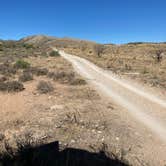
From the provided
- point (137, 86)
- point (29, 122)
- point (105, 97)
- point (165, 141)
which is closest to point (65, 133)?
point (29, 122)

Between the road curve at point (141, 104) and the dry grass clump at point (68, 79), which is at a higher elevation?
the dry grass clump at point (68, 79)

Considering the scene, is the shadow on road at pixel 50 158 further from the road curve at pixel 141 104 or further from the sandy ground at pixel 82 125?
the road curve at pixel 141 104

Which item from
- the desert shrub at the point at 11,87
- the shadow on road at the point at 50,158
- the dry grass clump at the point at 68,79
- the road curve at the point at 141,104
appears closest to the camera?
the shadow on road at the point at 50,158

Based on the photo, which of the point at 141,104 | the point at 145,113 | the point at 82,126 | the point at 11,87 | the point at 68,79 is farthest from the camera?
the point at 68,79

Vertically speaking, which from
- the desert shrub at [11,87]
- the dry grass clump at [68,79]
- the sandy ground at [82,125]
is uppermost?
the dry grass clump at [68,79]

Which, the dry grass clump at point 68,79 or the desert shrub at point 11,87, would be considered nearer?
the desert shrub at point 11,87

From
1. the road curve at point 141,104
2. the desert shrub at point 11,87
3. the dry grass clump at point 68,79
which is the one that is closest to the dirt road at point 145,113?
the road curve at point 141,104

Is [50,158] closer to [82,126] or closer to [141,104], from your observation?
[82,126]

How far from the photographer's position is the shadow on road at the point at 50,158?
13.7 feet

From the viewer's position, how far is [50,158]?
167 inches

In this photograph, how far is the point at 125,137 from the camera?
669 cm

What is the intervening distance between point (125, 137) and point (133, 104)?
411 centimetres

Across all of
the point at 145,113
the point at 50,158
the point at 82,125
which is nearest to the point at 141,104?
the point at 145,113

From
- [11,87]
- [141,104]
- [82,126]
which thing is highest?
[11,87]
